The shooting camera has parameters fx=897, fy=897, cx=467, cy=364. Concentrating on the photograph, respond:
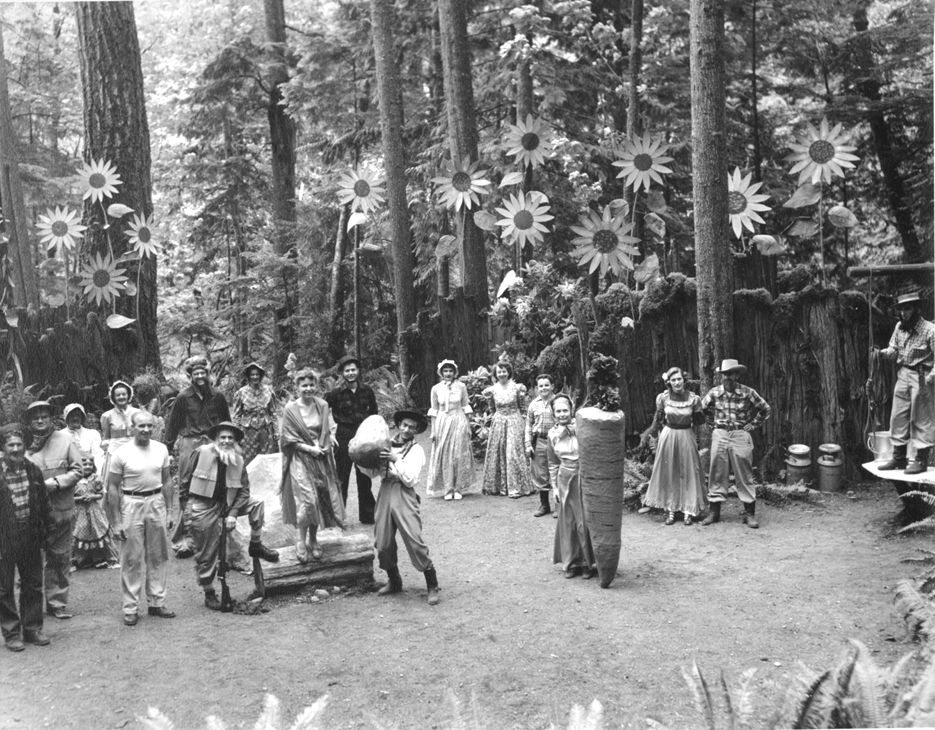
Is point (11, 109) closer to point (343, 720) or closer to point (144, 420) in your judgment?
point (144, 420)

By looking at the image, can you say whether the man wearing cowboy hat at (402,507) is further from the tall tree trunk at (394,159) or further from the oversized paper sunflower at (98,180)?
the tall tree trunk at (394,159)

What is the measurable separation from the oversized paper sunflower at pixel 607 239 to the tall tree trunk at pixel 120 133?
4180 mm

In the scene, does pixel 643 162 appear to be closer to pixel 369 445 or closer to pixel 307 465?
pixel 307 465

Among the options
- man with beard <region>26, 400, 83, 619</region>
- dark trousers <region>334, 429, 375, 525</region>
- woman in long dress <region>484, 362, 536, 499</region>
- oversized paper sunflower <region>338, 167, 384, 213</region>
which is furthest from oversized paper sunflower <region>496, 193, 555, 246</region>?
man with beard <region>26, 400, 83, 619</region>

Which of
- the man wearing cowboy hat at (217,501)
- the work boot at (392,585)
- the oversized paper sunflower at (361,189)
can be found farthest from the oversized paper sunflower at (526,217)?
the man wearing cowboy hat at (217,501)

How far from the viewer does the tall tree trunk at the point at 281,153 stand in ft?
42.4

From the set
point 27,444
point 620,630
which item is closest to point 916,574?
point 620,630

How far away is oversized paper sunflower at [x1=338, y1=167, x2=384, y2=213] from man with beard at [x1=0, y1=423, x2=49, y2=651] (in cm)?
641

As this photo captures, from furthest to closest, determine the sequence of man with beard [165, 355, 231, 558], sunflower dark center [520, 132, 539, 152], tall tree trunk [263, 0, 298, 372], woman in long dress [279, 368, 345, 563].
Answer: tall tree trunk [263, 0, 298, 372] < sunflower dark center [520, 132, 539, 152] < man with beard [165, 355, 231, 558] < woman in long dress [279, 368, 345, 563]

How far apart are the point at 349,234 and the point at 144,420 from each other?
7693 mm

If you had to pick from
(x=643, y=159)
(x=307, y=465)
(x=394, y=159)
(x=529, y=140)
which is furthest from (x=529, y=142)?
(x=307, y=465)

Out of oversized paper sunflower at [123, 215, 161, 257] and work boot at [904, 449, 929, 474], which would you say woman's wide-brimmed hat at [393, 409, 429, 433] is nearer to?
oversized paper sunflower at [123, 215, 161, 257]

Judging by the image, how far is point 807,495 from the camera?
8.56m

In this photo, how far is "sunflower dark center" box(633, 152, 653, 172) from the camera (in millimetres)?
9391
